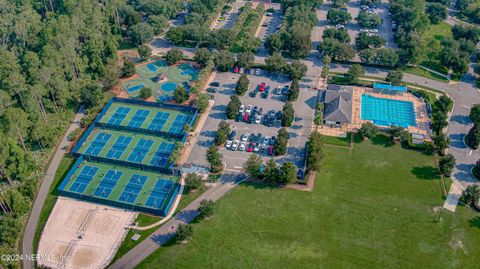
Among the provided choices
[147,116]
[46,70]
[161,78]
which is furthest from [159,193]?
[46,70]

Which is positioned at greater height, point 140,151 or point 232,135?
point 232,135

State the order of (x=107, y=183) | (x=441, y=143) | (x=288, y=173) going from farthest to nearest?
(x=441, y=143), (x=107, y=183), (x=288, y=173)

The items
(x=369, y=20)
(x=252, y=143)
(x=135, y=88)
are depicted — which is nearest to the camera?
(x=252, y=143)

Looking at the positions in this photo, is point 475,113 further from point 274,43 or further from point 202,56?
point 202,56

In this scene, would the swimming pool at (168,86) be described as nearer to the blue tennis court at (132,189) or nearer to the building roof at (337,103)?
the blue tennis court at (132,189)

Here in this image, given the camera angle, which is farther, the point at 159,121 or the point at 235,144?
the point at 159,121

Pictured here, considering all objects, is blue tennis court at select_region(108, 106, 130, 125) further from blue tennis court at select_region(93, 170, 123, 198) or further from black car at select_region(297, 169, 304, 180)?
black car at select_region(297, 169, 304, 180)

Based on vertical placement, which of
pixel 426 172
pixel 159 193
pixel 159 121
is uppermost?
pixel 159 121

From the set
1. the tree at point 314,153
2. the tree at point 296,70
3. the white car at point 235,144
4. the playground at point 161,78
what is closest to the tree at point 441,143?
the tree at point 314,153
